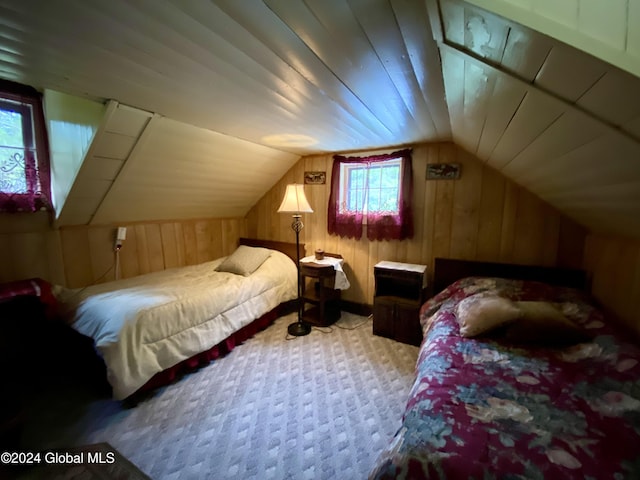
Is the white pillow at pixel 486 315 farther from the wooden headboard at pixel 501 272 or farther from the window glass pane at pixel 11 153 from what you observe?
the window glass pane at pixel 11 153

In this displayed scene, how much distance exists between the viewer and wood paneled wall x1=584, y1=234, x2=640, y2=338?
5.34ft

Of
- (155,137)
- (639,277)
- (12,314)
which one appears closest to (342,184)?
(155,137)

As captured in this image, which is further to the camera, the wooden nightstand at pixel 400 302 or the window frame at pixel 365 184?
the window frame at pixel 365 184

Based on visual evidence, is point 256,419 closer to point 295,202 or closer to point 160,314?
point 160,314

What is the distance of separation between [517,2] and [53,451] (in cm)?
272

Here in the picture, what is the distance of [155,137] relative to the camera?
83.7 inches

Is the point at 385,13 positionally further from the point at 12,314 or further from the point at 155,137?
the point at 12,314

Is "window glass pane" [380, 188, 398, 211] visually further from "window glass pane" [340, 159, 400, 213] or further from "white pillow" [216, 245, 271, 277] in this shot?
"white pillow" [216, 245, 271, 277]

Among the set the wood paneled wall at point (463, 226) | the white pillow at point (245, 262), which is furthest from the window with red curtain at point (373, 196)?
the white pillow at point (245, 262)

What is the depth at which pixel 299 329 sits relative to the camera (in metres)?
2.87

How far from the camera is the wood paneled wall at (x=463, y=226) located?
233 centimetres

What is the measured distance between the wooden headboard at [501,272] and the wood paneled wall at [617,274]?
0.38ft

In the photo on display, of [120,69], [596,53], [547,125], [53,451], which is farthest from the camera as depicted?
[53,451]

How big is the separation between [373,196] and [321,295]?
51.2 inches
